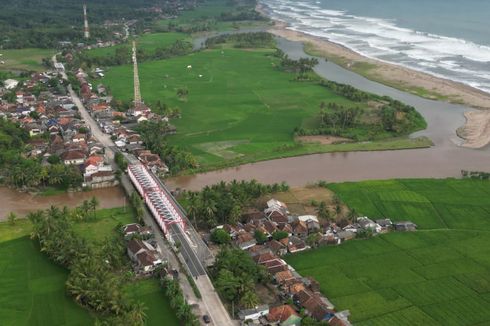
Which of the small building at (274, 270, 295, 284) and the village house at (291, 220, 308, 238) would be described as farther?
the village house at (291, 220, 308, 238)

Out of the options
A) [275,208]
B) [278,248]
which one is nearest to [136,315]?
[278,248]

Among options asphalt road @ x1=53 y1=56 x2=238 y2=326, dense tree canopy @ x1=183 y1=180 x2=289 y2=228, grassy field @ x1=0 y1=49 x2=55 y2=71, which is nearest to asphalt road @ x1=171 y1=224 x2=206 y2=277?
asphalt road @ x1=53 y1=56 x2=238 y2=326

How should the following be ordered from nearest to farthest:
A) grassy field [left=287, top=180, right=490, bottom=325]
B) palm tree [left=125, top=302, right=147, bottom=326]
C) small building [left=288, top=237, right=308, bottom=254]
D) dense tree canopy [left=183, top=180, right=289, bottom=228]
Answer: palm tree [left=125, top=302, right=147, bottom=326]
grassy field [left=287, top=180, right=490, bottom=325]
small building [left=288, top=237, right=308, bottom=254]
dense tree canopy [left=183, top=180, right=289, bottom=228]

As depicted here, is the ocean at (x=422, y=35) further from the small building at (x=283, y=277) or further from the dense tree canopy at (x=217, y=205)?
the small building at (x=283, y=277)

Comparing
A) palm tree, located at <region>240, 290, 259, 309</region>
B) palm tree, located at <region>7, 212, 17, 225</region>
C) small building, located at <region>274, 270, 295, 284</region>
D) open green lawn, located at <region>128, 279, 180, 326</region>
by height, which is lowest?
palm tree, located at <region>7, 212, 17, 225</region>

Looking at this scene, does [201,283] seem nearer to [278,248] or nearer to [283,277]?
[283,277]

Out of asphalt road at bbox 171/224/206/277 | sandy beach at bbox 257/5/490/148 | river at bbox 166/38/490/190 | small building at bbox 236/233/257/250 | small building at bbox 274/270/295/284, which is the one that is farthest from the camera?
sandy beach at bbox 257/5/490/148

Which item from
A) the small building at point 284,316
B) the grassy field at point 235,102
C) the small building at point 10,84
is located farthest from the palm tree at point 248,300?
the small building at point 10,84

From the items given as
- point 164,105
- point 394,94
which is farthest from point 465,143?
point 164,105

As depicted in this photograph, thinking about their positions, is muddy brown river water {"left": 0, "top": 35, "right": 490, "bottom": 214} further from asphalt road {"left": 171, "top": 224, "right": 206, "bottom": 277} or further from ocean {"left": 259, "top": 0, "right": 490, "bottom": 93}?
ocean {"left": 259, "top": 0, "right": 490, "bottom": 93}
